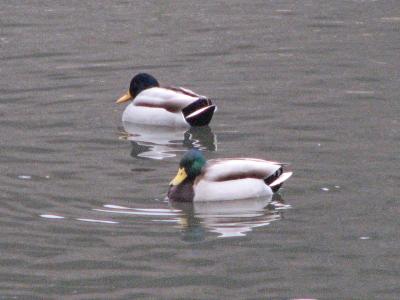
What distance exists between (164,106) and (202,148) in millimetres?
1930

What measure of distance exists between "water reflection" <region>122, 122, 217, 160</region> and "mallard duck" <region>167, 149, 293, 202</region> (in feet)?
6.19

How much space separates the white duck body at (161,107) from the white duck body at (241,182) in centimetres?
381

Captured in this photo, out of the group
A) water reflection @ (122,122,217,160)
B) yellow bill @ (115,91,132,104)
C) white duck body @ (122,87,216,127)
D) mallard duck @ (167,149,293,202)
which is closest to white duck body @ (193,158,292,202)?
mallard duck @ (167,149,293,202)

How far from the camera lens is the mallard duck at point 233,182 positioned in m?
13.0

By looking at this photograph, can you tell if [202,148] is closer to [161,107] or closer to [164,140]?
[164,140]

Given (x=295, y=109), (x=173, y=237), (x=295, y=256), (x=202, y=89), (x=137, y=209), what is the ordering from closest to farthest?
(x=295, y=256), (x=173, y=237), (x=137, y=209), (x=295, y=109), (x=202, y=89)

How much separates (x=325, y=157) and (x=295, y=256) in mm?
3388

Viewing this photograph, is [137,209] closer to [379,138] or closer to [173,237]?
[173,237]

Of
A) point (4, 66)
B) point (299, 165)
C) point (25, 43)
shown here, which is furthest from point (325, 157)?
point (25, 43)

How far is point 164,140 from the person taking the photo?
640 inches

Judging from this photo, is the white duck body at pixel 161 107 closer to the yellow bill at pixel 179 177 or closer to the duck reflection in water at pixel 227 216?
the yellow bill at pixel 179 177

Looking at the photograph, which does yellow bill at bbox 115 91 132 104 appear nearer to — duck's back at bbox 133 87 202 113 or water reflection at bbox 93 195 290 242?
duck's back at bbox 133 87 202 113

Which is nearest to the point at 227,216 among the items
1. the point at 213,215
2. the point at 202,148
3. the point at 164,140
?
the point at 213,215

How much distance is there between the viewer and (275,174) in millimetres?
13016
